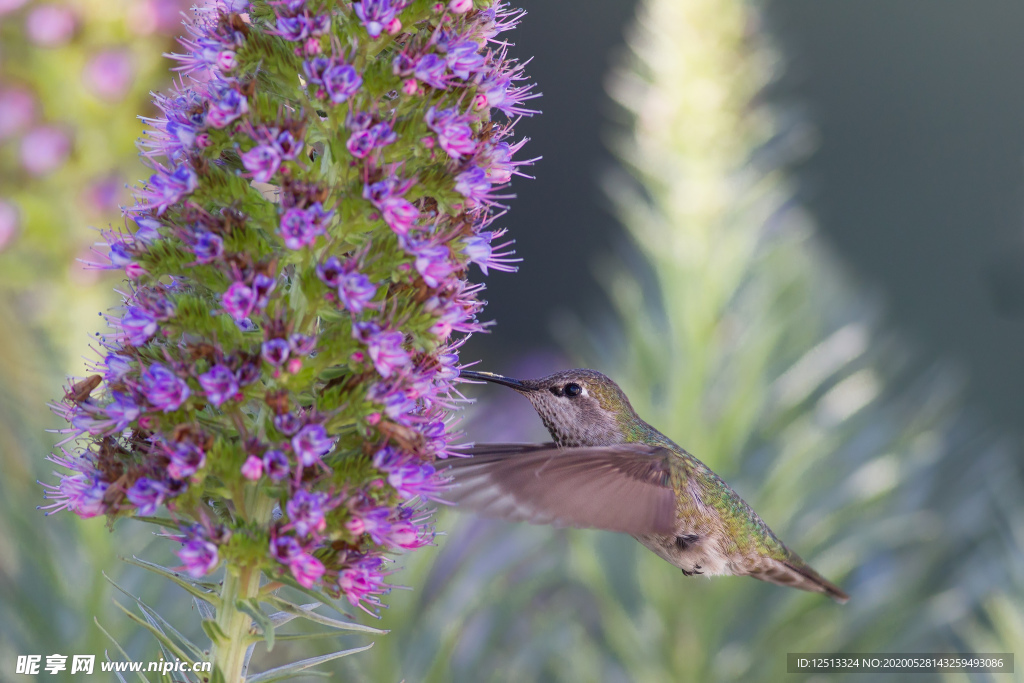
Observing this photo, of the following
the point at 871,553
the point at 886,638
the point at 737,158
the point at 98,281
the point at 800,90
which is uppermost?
the point at 800,90

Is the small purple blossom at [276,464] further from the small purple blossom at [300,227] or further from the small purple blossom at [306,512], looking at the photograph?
the small purple blossom at [300,227]

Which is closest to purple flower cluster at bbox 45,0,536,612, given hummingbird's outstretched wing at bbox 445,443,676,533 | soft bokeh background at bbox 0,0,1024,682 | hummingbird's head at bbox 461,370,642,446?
hummingbird's outstretched wing at bbox 445,443,676,533

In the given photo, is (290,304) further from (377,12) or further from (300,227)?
(377,12)

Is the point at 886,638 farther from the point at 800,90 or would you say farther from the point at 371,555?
the point at 800,90

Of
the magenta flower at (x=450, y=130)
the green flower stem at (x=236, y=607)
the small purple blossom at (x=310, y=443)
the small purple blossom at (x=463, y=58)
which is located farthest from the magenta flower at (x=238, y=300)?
the small purple blossom at (x=463, y=58)

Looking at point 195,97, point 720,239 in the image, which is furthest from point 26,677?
point 720,239

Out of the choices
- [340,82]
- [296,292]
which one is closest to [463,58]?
[340,82]

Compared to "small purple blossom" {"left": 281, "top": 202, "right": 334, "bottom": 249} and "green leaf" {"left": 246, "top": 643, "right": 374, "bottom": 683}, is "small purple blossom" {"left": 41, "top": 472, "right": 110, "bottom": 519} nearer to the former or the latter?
"green leaf" {"left": 246, "top": 643, "right": 374, "bottom": 683}
